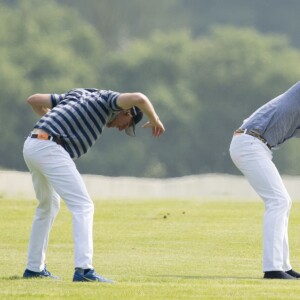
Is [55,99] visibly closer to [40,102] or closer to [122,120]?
[40,102]

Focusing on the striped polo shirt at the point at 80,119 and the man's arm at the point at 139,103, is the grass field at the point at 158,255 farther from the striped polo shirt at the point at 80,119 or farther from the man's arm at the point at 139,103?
the man's arm at the point at 139,103

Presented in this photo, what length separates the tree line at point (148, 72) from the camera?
63.4 metres

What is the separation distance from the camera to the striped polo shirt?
31.0 ft

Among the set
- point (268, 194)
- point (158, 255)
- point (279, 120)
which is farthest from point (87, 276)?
point (158, 255)

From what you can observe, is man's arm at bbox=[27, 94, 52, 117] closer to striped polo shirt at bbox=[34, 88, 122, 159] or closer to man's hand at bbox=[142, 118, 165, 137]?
striped polo shirt at bbox=[34, 88, 122, 159]

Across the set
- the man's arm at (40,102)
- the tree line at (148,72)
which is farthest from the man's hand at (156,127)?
the tree line at (148,72)

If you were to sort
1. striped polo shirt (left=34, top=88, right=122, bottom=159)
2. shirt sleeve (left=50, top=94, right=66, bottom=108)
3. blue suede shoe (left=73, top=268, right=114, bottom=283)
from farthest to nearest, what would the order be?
shirt sleeve (left=50, top=94, right=66, bottom=108), striped polo shirt (left=34, top=88, right=122, bottom=159), blue suede shoe (left=73, top=268, right=114, bottom=283)

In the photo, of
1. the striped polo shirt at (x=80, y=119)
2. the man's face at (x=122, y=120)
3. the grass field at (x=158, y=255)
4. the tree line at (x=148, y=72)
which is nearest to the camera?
the grass field at (x=158, y=255)

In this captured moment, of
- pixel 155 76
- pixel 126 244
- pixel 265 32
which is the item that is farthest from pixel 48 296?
pixel 265 32

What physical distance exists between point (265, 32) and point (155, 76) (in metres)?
11.9

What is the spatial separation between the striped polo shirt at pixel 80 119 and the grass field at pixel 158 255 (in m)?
1.13

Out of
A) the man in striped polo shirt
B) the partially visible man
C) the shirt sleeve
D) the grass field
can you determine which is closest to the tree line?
the grass field

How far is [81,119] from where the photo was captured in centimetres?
947

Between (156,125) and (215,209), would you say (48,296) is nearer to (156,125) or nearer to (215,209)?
(156,125)
